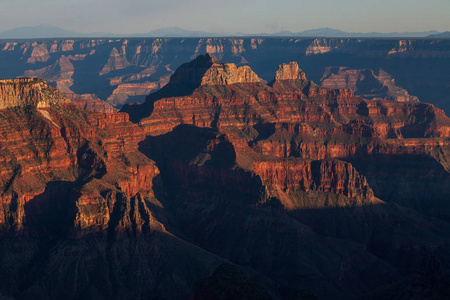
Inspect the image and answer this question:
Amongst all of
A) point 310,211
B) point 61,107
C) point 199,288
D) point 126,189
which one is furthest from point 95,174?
point 199,288

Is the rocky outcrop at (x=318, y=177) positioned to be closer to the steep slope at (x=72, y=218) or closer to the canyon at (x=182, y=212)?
the canyon at (x=182, y=212)

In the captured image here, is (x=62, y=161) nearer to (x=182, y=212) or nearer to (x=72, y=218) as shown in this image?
(x=72, y=218)

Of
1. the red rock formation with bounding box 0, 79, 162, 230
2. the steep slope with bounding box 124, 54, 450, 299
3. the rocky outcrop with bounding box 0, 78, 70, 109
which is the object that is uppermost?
the rocky outcrop with bounding box 0, 78, 70, 109

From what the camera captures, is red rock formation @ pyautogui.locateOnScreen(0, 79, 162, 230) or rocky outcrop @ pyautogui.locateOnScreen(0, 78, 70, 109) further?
rocky outcrop @ pyautogui.locateOnScreen(0, 78, 70, 109)

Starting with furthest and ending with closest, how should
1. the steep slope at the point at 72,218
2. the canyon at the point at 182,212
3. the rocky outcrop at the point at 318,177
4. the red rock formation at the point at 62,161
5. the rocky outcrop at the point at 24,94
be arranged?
the rocky outcrop at the point at 318,177, the rocky outcrop at the point at 24,94, the red rock formation at the point at 62,161, the canyon at the point at 182,212, the steep slope at the point at 72,218

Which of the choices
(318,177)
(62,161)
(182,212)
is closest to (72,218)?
(62,161)

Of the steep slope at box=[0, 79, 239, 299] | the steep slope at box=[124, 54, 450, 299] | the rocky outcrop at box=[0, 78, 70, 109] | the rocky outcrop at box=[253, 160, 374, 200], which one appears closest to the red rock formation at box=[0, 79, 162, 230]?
the rocky outcrop at box=[0, 78, 70, 109]

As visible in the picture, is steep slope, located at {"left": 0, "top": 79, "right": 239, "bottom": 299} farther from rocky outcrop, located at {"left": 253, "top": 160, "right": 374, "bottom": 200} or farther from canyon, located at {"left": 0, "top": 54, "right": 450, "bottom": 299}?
rocky outcrop, located at {"left": 253, "top": 160, "right": 374, "bottom": 200}

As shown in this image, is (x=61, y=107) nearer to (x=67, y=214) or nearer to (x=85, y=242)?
(x=67, y=214)

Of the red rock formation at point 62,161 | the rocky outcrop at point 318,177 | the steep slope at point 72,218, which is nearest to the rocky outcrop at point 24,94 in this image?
the red rock formation at point 62,161
